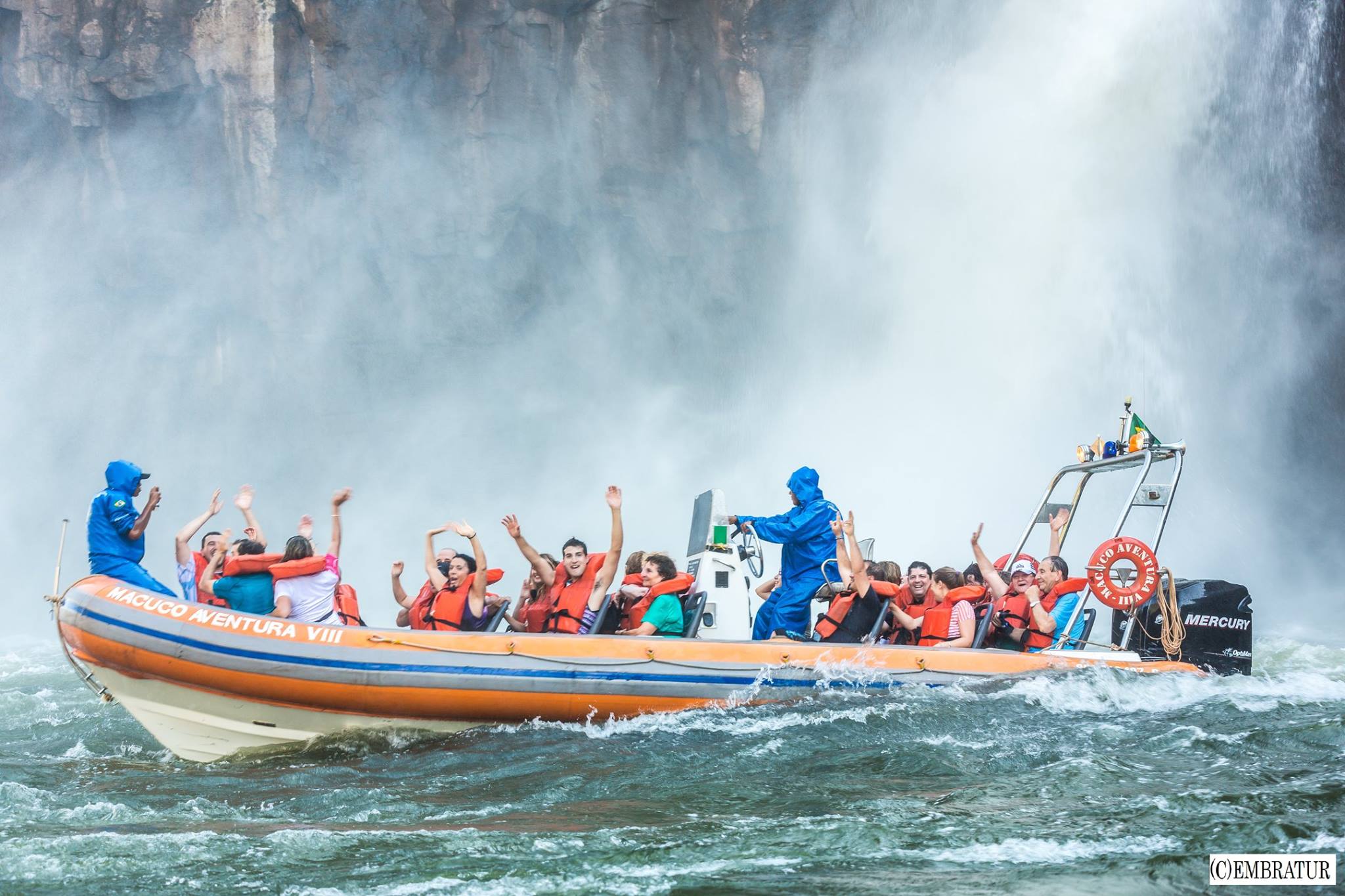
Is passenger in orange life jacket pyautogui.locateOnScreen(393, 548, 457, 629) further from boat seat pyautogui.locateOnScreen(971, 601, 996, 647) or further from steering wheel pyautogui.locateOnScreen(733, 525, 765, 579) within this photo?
boat seat pyautogui.locateOnScreen(971, 601, 996, 647)

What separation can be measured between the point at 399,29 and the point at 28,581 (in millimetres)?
12171

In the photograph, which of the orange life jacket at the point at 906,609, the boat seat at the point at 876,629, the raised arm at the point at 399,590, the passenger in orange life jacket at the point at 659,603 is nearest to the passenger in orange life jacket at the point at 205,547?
the raised arm at the point at 399,590

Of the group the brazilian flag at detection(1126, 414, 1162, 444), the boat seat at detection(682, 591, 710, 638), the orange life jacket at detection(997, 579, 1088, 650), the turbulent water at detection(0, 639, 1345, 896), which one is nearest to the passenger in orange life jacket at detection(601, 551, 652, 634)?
the boat seat at detection(682, 591, 710, 638)

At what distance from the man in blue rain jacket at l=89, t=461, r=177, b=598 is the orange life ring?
5.85 meters

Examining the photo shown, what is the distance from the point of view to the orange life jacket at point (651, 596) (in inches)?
279

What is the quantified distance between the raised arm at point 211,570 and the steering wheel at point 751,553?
3510 mm

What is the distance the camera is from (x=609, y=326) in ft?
75.2

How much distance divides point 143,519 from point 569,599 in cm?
260

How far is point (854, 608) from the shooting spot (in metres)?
7.26

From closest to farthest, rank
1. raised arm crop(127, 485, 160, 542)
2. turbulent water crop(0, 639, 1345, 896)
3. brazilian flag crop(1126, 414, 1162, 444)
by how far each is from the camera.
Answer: turbulent water crop(0, 639, 1345, 896) < raised arm crop(127, 485, 160, 542) < brazilian flag crop(1126, 414, 1162, 444)

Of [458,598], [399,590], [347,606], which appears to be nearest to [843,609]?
[458,598]

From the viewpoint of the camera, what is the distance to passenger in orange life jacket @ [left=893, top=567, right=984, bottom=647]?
734cm

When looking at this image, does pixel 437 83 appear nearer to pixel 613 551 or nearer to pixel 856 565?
pixel 613 551

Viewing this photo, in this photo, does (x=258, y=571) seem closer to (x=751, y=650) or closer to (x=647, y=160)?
(x=751, y=650)
